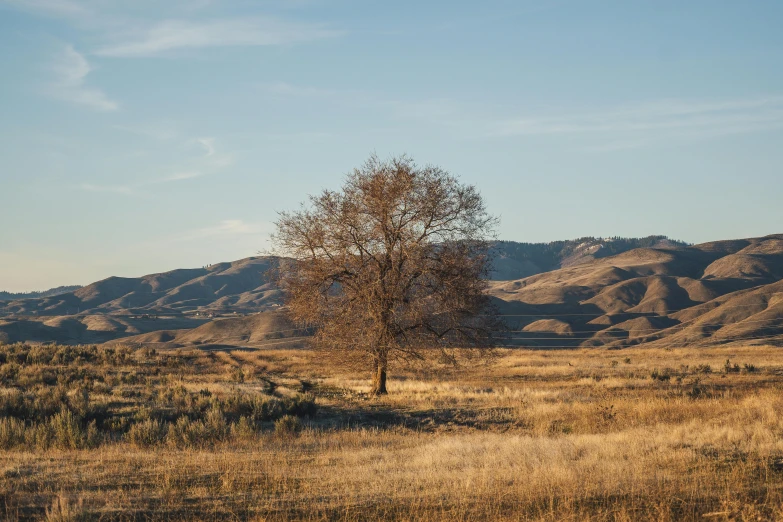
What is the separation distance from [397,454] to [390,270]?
501 inches

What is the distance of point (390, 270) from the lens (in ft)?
85.6

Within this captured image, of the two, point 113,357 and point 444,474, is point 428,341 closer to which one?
point 444,474

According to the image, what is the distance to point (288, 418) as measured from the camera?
59.8ft

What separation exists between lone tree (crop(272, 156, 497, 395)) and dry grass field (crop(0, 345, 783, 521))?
7.83 ft

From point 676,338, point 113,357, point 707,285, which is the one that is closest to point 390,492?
point 113,357

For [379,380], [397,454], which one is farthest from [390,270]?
[397,454]

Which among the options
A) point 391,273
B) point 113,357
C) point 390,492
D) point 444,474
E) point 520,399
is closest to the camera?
point 390,492

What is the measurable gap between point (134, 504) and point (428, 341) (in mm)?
17880

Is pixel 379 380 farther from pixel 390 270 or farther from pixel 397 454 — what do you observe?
pixel 397 454

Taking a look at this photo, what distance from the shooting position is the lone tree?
84.7ft

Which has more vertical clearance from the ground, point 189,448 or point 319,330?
point 319,330

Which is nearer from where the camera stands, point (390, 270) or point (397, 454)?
point (397, 454)

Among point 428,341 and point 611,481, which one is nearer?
point 611,481

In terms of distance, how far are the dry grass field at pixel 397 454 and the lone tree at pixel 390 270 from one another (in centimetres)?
239
